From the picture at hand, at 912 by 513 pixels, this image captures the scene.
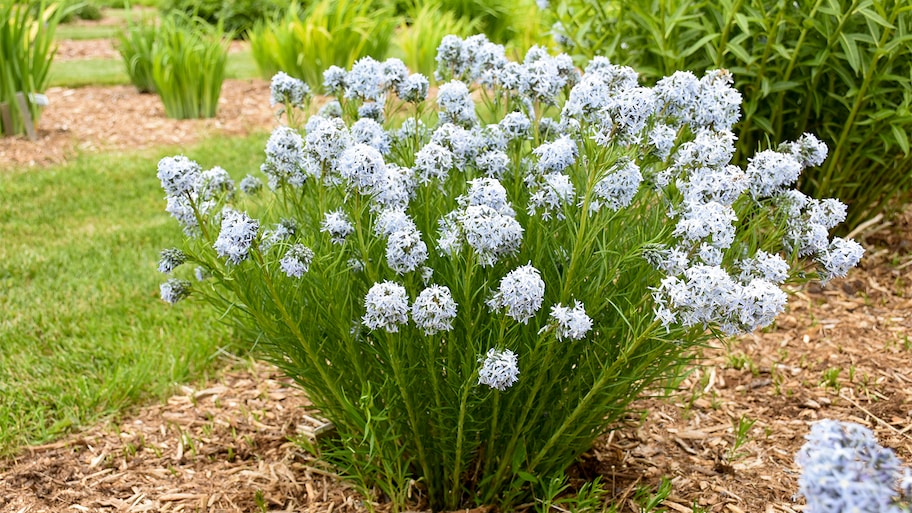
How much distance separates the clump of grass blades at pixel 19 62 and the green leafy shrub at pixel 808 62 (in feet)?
15.6

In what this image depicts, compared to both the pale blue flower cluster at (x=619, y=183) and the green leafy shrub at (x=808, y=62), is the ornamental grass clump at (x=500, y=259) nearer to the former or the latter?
the pale blue flower cluster at (x=619, y=183)

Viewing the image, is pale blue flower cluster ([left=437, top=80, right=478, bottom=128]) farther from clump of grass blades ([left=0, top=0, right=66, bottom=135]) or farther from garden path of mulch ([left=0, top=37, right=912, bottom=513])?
clump of grass blades ([left=0, top=0, right=66, bottom=135])

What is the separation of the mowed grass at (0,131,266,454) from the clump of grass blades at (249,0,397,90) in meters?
2.85

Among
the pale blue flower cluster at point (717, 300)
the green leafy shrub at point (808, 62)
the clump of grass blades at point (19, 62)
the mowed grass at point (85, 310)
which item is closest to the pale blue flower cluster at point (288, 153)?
the pale blue flower cluster at point (717, 300)

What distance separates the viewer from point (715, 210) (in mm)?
2105

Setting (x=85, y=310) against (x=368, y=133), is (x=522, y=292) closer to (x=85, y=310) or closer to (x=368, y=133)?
(x=368, y=133)

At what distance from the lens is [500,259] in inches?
93.6

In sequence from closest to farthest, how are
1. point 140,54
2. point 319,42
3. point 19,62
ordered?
point 19,62
point 140,54
point 319,42

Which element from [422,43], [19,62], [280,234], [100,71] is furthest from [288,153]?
[100,71]

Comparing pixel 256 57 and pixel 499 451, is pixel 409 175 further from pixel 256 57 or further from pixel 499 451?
pixel 256 57

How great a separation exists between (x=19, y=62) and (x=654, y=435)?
20.9 ft

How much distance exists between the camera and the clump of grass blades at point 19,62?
23.0ft

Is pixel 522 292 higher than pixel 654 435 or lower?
higher

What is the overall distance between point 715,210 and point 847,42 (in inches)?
97.0
